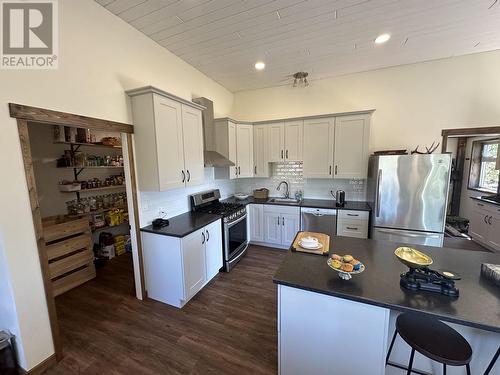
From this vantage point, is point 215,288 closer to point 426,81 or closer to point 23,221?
point 23,221

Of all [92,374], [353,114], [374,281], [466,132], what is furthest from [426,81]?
[92,374]

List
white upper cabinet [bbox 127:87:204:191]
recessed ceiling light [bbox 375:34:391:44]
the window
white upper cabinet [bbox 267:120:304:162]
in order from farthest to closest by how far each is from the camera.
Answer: the window
white upper cabinet [bbox 267:120:304:162]
recessed ceiling light [bbox 375:34:391:44]
white upper cabinet [bbox 127:87:204:191]

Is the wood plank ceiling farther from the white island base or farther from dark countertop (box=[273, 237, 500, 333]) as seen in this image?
the white island base

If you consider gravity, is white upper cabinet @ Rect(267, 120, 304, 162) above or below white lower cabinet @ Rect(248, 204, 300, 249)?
above

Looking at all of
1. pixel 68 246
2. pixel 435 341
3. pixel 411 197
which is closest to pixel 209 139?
pixel 68 246

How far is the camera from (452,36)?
249 centimetres

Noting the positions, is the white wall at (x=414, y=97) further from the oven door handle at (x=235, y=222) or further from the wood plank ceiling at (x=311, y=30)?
the oven door handle at (x=235, y=222)

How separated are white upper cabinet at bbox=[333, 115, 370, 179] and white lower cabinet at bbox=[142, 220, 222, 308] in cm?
243

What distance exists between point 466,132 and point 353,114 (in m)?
1.60

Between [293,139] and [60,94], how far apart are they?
312 centimetres

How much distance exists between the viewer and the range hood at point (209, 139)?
126 inches

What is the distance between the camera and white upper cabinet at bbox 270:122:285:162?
3.82m

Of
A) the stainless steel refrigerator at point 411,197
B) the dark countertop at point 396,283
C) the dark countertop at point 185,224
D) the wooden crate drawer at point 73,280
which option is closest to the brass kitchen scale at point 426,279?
the dark countertop at point 396,283

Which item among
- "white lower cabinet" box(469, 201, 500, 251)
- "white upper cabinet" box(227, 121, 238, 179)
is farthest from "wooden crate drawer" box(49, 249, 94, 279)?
"white lower cabinet" box(469, 201, 500, 251)
